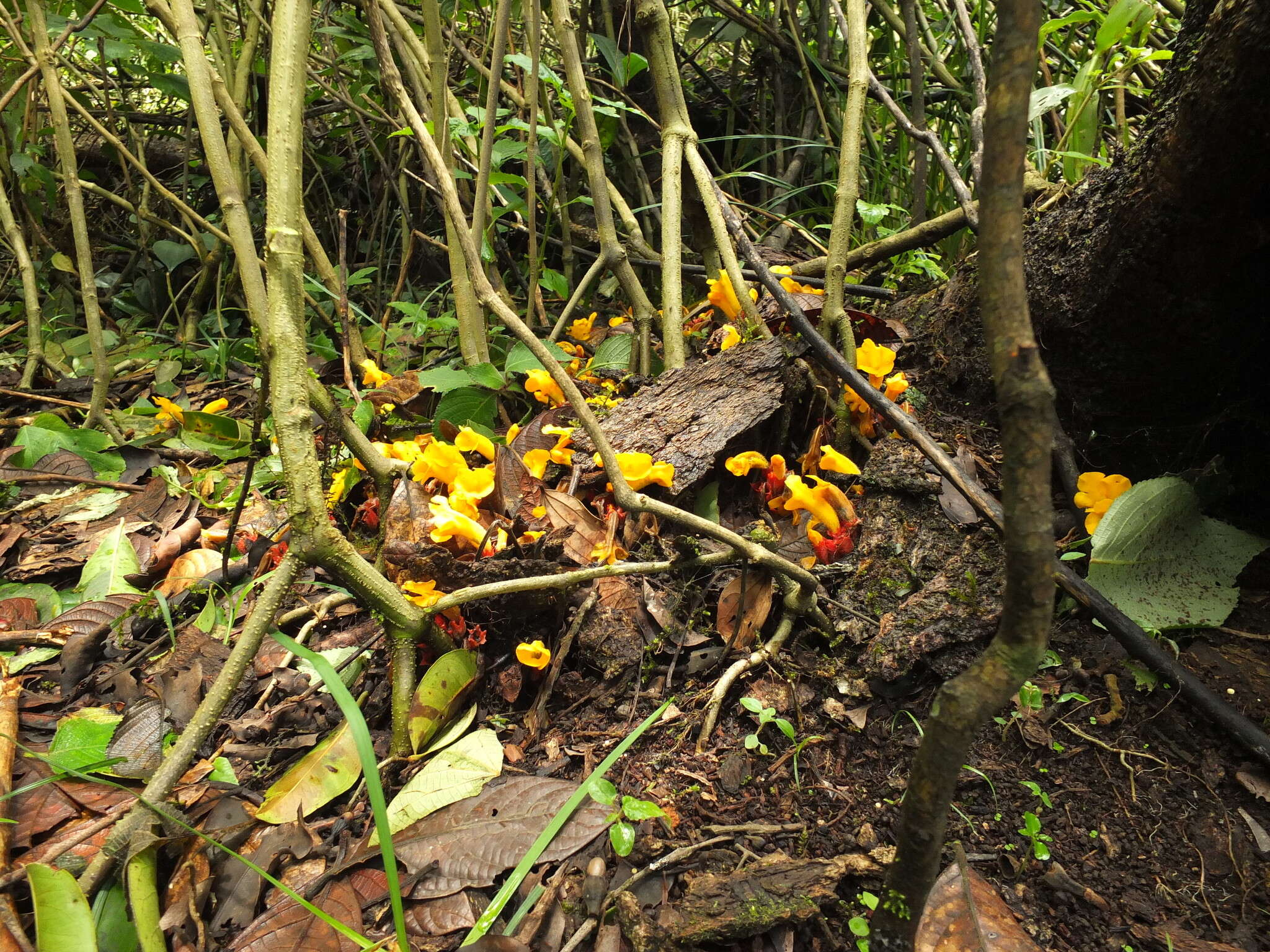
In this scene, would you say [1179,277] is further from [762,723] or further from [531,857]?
[531,857]

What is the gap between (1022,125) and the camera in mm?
670

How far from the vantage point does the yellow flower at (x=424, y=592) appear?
70.8 inches

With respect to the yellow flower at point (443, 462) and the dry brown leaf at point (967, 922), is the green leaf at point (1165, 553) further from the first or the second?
the yellow flower at point (443, 462)

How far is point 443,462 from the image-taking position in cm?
203

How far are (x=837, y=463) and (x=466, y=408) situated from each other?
121 cm

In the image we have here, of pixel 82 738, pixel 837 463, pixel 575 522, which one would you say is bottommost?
pixel 82 738

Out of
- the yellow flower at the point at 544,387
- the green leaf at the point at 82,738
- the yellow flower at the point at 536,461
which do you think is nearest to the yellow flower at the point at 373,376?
the yellow flower at the point at 544,387

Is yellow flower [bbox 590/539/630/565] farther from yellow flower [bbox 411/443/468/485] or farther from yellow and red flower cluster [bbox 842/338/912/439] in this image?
yellow and red flower cluster [bbox 842/338/912/439]

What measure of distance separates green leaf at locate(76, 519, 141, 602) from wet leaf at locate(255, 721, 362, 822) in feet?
3.59

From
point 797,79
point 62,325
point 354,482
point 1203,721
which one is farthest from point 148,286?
point 1203,721

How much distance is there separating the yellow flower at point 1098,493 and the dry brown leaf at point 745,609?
0.77m

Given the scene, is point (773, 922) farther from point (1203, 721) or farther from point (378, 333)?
point (378, 333)

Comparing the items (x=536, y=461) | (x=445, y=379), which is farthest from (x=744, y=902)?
(x=445, y=379)

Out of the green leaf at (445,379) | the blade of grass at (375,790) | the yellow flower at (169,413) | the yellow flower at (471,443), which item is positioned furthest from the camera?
the yellow flower at (169,413)
